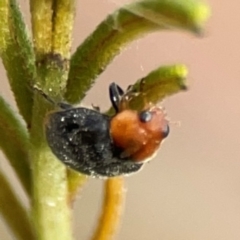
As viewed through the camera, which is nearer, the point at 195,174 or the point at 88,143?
the point at 88,143

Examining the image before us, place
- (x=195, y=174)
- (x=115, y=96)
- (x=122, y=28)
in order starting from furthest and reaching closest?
1. (x=195, y=174)
2. (x=115, y=96)
3. (x=122, y=28)

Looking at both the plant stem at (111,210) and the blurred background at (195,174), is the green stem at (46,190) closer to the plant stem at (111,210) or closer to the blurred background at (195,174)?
the plant stem at (111,210)

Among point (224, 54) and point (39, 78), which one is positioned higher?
point (224, 54)

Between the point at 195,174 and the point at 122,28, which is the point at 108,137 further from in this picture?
the point at 195,174

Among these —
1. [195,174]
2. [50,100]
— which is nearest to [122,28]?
[50,100]

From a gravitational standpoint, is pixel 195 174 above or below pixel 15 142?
above

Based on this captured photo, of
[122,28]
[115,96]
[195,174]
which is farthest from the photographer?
[195,174]

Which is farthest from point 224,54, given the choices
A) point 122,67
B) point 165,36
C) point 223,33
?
point 165,36

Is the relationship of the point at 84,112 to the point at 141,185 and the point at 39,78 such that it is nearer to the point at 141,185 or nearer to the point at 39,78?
the point at 39,78
